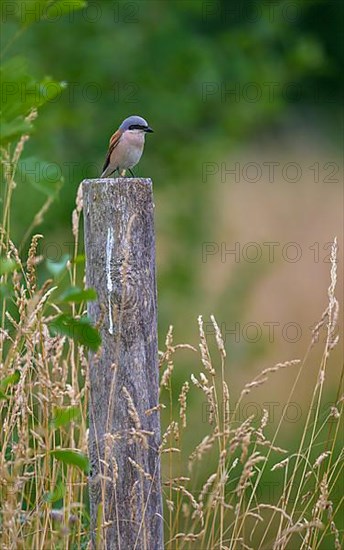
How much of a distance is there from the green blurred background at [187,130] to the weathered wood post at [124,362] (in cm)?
423

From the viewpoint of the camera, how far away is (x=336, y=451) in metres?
7.87

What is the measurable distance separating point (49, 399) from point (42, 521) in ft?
2.11

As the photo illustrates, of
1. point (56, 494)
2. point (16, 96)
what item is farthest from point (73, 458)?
point (16, 96)

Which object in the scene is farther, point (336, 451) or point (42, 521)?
point (336, 451)

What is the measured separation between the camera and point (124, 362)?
349cm

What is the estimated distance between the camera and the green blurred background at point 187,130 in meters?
9.26

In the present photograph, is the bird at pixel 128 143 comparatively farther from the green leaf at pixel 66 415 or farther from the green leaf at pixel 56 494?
the green leaf at pixel 66 415

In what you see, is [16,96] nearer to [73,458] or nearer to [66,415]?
[66,415]

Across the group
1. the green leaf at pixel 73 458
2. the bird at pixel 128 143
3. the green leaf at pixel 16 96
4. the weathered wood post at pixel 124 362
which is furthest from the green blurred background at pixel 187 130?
the green leaf at pixel 73 458

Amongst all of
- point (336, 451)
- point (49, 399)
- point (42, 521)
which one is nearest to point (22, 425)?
point (49, 399)

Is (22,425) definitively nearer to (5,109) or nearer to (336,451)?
(5,109)

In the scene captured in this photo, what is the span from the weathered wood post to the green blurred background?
13.9ft

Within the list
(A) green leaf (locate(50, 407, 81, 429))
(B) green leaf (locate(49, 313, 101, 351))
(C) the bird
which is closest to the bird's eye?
(C) the bird

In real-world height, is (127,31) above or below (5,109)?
above
